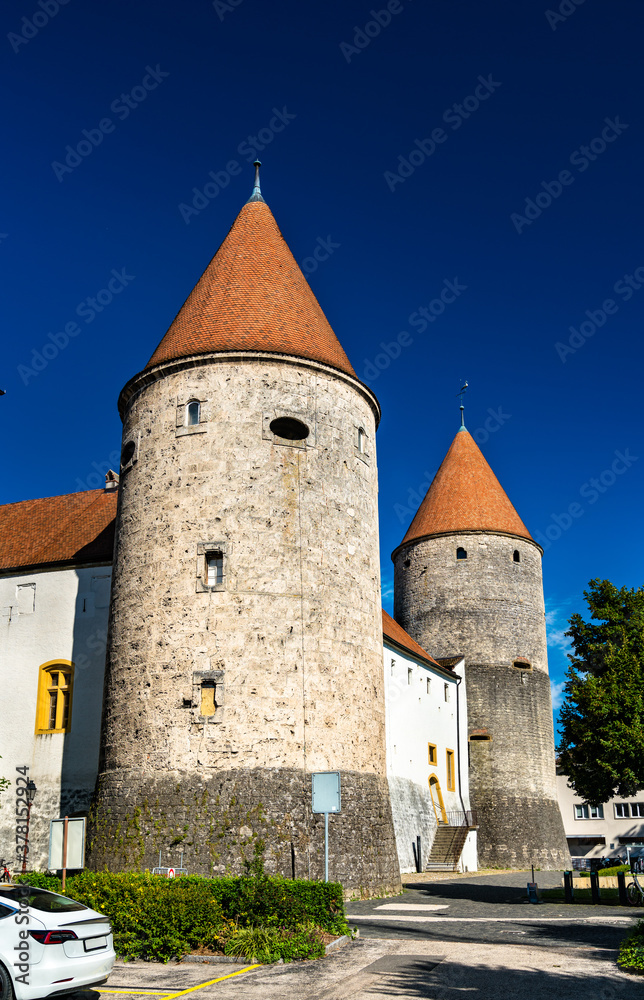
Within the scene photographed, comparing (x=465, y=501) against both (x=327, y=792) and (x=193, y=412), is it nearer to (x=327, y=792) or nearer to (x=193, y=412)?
(x=193, y=412)

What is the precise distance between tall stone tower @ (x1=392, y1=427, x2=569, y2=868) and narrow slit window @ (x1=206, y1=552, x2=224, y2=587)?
2021cm

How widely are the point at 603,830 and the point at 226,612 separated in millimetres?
45733

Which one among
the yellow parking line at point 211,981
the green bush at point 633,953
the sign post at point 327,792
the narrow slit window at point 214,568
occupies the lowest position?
the yellow parking line at point 211,981

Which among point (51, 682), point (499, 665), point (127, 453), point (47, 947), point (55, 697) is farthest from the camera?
point (499, 665)

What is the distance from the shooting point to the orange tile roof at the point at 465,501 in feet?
126

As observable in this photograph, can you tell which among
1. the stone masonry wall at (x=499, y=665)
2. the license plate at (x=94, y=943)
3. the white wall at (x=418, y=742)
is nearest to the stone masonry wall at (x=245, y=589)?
the white wall at (x=418, y=742)

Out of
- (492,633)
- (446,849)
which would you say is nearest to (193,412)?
(446,849)

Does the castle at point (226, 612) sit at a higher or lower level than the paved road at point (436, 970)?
higher

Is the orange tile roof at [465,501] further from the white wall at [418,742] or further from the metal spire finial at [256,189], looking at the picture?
Answer: the metal spire finial at [256,189]

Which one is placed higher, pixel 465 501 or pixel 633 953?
pixel 465 501

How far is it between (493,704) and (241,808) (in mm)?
20731

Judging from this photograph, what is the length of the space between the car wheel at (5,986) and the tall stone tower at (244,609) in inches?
372

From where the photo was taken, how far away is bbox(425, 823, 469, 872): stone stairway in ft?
100

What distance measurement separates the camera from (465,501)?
39188 mm
